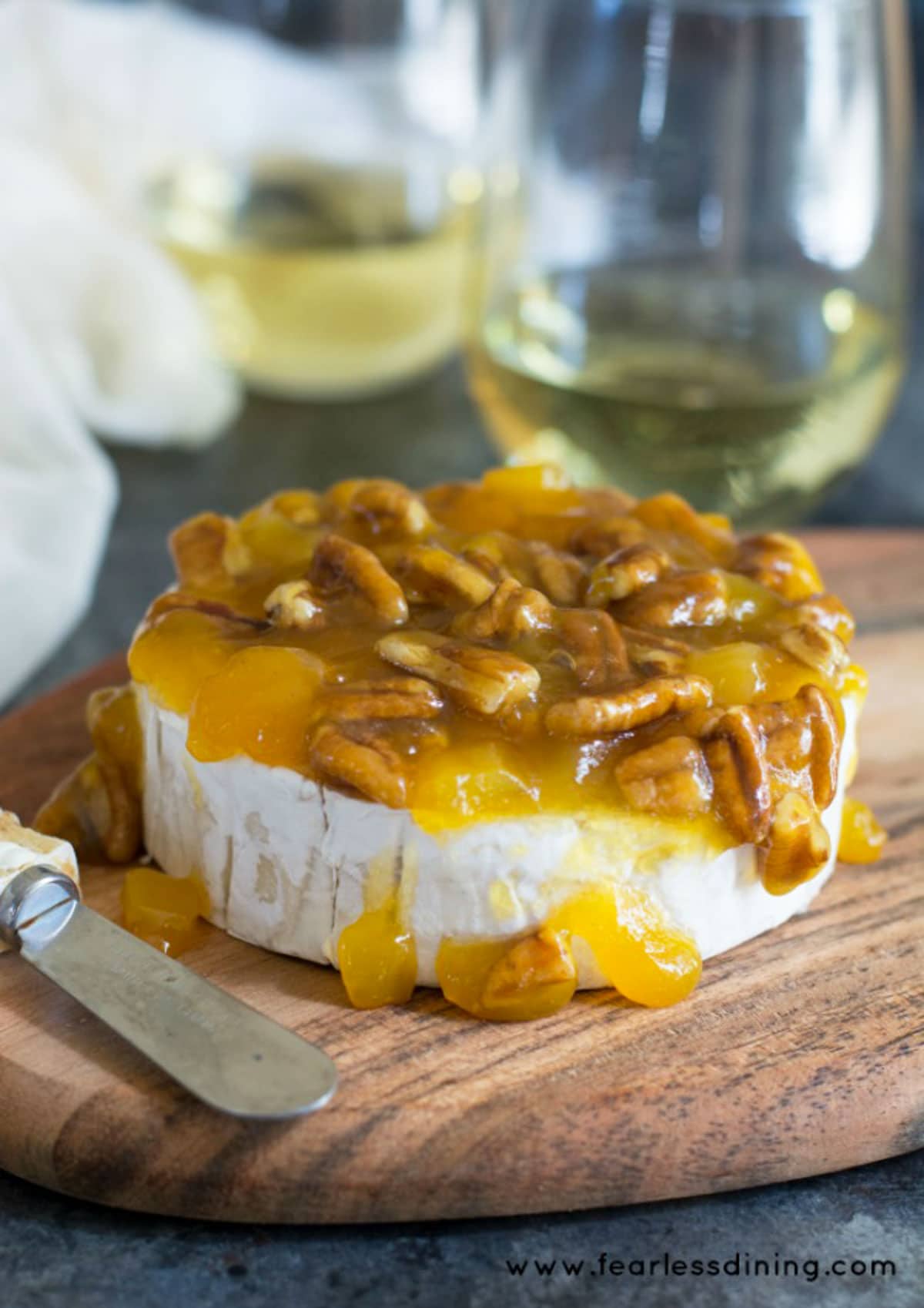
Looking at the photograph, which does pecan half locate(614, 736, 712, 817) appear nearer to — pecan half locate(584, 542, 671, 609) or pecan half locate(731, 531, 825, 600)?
pecan half locate(584, 542, 671, 609)

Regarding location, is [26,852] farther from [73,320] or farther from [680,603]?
[73,320]

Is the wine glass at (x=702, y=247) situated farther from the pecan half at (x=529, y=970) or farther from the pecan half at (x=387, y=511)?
the pecan half at (x=529, y=970)

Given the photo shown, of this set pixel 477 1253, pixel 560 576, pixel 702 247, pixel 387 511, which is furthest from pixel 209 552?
pixel 702 247

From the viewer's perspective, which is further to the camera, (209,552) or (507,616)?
(209,552)

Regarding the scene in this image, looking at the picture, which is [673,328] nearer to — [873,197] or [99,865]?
[873,197]

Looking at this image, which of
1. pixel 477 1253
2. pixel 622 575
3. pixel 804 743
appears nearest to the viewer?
pixel 477 1253

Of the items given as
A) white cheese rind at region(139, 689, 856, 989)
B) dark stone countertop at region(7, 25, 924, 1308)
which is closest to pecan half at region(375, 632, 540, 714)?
white cheese rind at region(139, 689, 856, 989)
